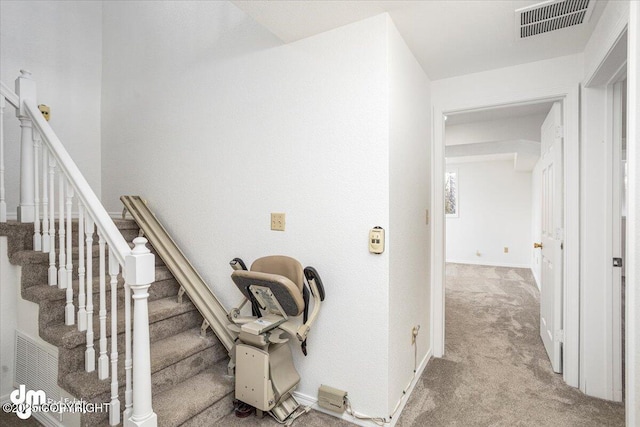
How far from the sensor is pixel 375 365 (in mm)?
1867

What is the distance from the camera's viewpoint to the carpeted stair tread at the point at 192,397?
5.65 ft

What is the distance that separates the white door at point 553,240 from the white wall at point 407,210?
94cm

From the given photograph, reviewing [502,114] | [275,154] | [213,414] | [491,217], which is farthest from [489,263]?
[213,414]

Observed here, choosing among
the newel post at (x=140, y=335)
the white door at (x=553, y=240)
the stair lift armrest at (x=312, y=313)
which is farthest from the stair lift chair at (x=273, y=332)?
the white door at (x=553, y=240)

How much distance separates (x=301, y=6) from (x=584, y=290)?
259 cm

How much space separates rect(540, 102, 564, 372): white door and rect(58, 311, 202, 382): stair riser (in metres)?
2.77

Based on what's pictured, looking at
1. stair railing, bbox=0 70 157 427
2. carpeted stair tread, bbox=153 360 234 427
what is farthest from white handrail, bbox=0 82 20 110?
carpeted stair tread, bbox=153 360 234 427

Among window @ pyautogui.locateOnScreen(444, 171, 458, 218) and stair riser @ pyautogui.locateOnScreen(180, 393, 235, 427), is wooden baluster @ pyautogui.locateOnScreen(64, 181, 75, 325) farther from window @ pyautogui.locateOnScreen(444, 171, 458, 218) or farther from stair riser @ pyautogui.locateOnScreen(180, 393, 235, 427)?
window @ pyautogui.locateOnScreen(444, 171, 458, 218)

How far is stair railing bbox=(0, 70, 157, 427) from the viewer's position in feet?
4.85

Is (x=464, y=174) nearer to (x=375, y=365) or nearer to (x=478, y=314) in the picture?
(x=478, y=314)

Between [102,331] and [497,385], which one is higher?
[102,331]

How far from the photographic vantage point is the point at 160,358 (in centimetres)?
193

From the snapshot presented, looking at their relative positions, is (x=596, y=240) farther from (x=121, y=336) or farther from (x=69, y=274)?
(x=69, y=274)

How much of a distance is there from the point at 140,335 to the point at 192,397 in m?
0.65
